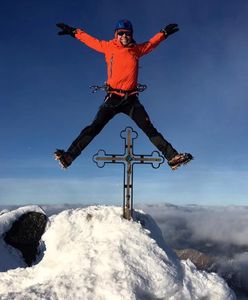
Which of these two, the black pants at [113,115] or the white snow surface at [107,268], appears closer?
the white snow surface at [107,268]

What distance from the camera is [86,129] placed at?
398 inches

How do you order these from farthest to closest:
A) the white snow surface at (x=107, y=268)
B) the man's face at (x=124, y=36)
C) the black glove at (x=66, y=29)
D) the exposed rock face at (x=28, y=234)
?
the exposed rock face at (x=28, y=234)
the black glove at (x=66, y=29)
the man's face at (x=124, y=36)
the white snow surface at (x=107, y=268)

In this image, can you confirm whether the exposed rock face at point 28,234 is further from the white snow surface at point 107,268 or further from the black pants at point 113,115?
the black pants at point 113,115

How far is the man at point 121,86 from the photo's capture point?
9906 mm

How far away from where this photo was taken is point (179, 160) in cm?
964

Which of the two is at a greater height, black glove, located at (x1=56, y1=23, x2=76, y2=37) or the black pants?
black glove, located at (x1=56, y1=23, x2=76, y2=37)

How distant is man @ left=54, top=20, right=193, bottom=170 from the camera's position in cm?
991

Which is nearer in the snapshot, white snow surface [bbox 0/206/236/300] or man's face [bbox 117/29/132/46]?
white snow surface [bbox 0/206/236/300]

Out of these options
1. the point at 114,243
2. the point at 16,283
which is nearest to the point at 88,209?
the point at 114,243

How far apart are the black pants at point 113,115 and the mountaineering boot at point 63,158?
0.11 metres

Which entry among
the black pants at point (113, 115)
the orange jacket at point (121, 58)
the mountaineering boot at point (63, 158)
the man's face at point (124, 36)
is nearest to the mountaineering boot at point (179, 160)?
the black pants at point (113, 115)

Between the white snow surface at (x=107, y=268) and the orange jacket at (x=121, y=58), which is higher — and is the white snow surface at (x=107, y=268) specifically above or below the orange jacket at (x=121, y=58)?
below

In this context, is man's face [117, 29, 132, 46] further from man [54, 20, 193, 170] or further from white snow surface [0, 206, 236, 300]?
white snow surface [0, 206, 236, 300]

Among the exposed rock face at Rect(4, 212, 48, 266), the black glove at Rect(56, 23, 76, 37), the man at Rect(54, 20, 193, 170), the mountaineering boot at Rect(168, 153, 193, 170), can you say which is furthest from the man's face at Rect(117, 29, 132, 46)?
the exposed rock face at Rect(4, 212, 48, 266)
